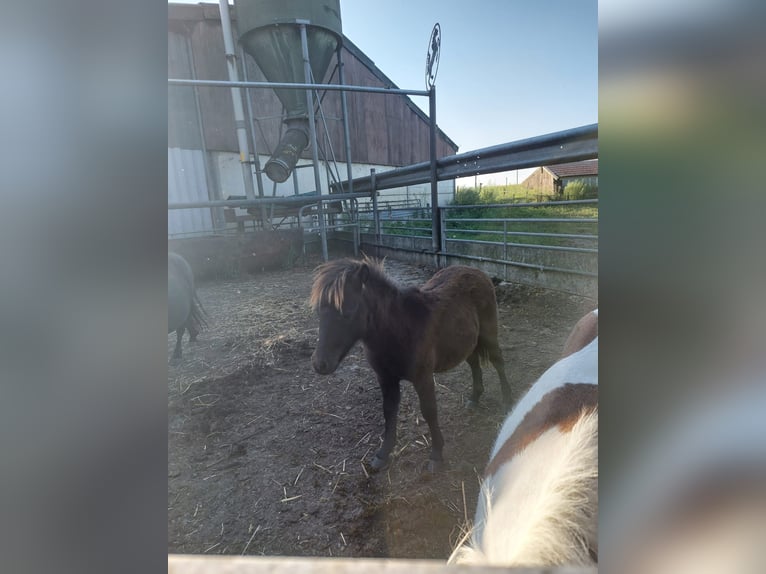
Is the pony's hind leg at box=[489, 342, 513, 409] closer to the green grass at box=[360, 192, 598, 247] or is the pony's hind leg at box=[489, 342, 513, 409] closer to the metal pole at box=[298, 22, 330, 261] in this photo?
the green grass at box=[360, 192, 598, 247]

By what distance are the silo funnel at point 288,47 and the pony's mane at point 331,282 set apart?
0.88 ft

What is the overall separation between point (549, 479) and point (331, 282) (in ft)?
2.04

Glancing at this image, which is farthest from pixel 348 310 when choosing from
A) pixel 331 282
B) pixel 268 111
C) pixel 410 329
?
pixel 268 111

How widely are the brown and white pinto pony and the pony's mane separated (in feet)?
1.76

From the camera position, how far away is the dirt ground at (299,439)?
72 cm

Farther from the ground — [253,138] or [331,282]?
[253,138]

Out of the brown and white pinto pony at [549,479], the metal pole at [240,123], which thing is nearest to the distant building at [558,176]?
the brown and white pinto pony at [549,479]

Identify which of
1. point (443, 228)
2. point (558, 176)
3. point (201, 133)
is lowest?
point (443, 228)

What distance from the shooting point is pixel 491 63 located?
0.77 m

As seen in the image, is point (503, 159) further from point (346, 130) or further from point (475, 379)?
point (475, 379)

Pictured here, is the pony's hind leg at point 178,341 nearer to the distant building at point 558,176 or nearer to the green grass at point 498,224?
the green grass at point 498,224

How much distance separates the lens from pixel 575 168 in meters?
0.77

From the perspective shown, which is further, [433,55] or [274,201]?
[274,201]
